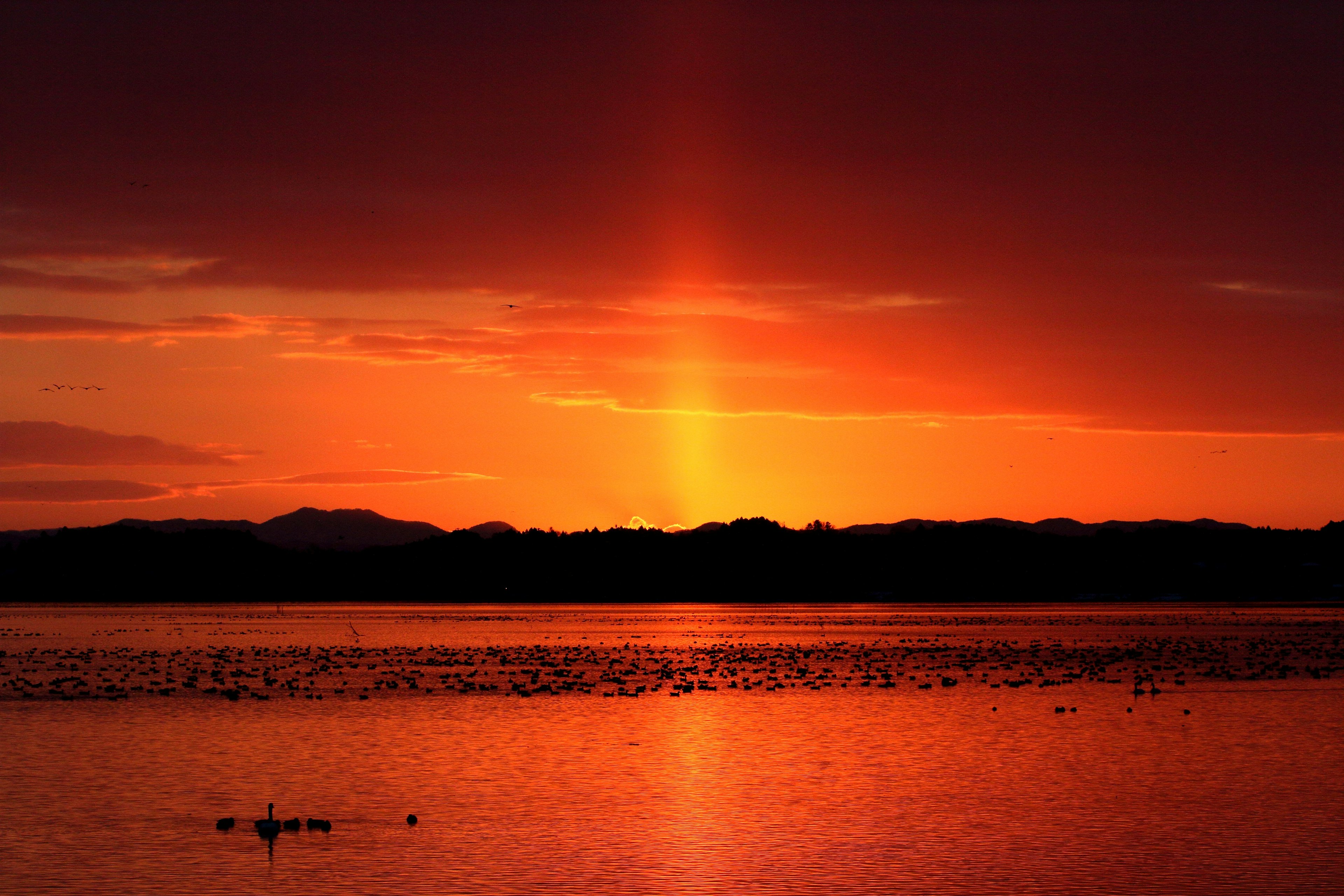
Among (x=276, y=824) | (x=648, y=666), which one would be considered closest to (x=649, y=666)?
(x=648, y=666)

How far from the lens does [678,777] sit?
1411 inches

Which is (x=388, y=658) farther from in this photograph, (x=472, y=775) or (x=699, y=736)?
(x=472, y=775)

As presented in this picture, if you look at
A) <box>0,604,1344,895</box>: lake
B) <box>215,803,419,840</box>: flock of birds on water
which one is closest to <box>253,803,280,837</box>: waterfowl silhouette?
<box>215,803,419,840</box>: flock of birds on water

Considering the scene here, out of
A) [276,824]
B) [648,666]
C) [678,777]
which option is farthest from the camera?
[648,666]

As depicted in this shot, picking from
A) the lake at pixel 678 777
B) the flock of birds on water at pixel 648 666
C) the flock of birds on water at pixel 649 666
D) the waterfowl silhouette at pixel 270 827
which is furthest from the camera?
the flock of birds on water at pixel 648 666

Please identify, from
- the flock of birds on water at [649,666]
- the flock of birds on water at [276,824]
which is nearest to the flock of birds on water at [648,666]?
the flock of birds on water at [649,666]

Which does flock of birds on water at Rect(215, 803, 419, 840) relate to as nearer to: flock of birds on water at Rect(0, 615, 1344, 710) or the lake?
the lake

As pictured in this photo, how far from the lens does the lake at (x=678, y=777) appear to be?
2533cm

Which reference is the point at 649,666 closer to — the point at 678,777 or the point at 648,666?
the point at 648,666

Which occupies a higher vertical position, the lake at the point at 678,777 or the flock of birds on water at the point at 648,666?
the flock of birds on water at the point at 648,666

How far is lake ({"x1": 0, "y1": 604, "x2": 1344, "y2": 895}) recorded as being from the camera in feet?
83.1

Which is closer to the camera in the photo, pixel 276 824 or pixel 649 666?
pixel 276 824

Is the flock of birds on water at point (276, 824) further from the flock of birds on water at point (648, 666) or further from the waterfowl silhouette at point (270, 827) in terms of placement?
the flock of birds on water at point (648, 666)

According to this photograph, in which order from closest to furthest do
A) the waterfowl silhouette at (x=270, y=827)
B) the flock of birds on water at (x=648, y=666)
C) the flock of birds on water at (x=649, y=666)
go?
the waterfowl silhouette at (x=270, y=827) < the flock of birds on water at (x=649, y=666) < the flock of birds on water at (x=648, y=666)
